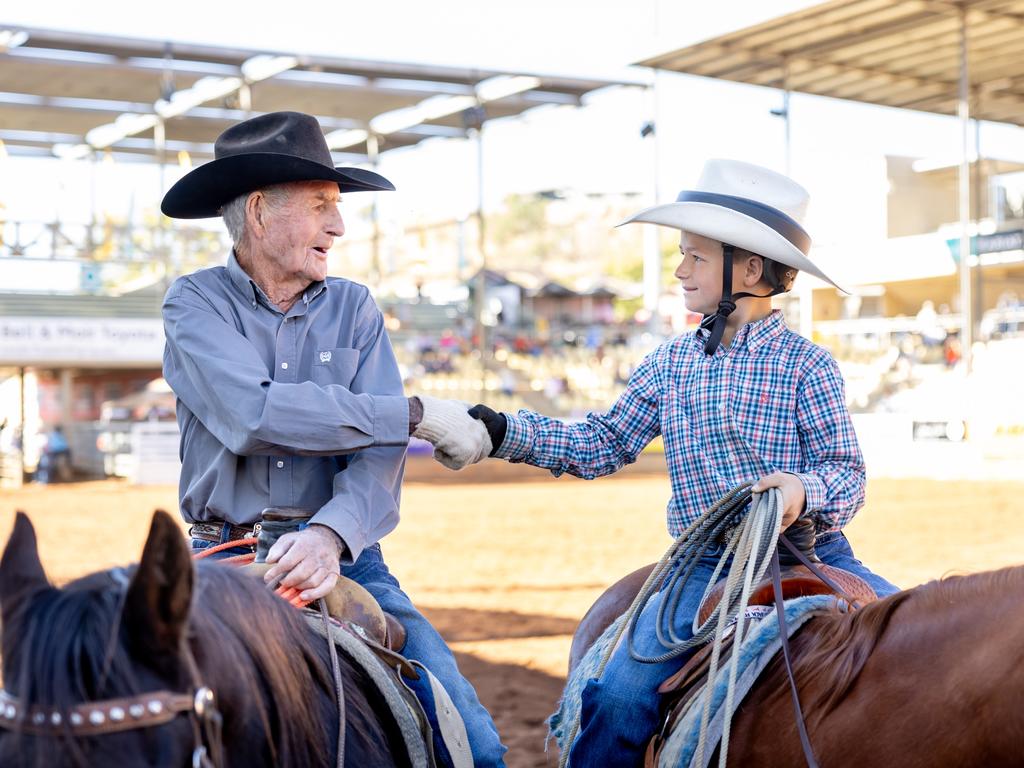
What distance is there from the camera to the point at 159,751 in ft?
4.60

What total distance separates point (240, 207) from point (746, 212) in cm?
122

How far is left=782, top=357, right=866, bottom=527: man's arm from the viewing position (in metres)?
2.55

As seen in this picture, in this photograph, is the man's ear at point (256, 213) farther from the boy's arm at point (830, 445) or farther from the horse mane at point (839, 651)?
the horse mane at point (839, 651)

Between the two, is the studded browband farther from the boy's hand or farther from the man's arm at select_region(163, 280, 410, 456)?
the boy's hand

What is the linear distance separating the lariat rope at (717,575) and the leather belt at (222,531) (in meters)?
0.84

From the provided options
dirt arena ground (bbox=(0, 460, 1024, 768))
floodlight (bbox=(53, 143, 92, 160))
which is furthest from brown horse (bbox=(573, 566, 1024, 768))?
floodlight (bbox=(53, 143, 92, 160))

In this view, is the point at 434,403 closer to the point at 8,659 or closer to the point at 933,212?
the point at 8,659

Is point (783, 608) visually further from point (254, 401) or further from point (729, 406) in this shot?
point (254, 401)

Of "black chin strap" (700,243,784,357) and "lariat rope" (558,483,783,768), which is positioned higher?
"black chin strap" (700,243,784,357)

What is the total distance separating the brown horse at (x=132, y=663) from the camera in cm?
137

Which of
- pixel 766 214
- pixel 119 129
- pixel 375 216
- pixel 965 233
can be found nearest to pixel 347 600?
pixel 766 214

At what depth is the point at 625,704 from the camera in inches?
96.9

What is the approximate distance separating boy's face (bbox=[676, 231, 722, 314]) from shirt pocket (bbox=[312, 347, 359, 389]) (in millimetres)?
852

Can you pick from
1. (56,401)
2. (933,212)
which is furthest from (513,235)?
(56,401)
